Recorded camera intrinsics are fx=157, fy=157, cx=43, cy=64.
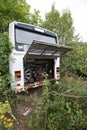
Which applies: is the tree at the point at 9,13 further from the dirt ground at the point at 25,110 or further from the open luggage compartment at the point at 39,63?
the dirt ground at the point at 25,110

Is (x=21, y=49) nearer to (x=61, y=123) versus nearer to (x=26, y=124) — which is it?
(x=26, y=124)

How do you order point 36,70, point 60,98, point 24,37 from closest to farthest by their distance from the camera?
point 60,98 < point 24,37 < point 36,70

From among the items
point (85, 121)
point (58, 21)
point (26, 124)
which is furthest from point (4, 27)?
point (85, 121)

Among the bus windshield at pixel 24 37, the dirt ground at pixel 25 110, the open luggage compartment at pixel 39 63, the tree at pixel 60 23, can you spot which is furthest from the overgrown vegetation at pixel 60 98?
the tree at pixel 60 23

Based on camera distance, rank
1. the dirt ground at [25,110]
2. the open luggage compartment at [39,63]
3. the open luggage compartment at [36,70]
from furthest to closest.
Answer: the open luggage compartment at [36,70] → the open luggage compartment at [39,63] → the dirt ground at [25,110]

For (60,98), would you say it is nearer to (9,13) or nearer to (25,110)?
(25,110)

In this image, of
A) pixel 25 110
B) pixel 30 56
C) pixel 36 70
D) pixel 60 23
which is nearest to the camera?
pixel 25 110

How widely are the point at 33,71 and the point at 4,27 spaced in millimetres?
7459

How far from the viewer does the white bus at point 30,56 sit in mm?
5012

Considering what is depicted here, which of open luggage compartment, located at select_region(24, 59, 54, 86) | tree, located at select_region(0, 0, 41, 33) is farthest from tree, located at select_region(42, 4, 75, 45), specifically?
open luggage compartment, located at select_region(24, 59, 54, 86)

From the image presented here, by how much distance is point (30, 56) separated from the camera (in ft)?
17.6

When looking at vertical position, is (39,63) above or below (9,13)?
below

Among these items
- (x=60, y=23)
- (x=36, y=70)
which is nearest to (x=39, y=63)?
(x=36, y=70)

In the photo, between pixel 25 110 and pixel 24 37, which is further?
pixel 24 37
